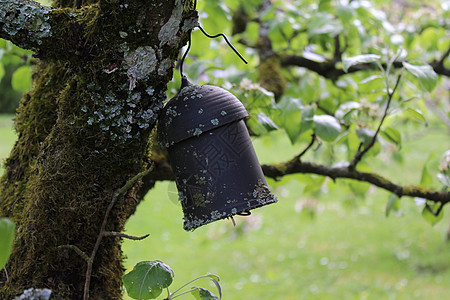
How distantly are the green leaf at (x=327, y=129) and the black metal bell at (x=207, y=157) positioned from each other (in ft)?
1.84

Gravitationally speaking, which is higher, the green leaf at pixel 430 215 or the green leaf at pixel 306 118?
the green leaf at pixel 306 118

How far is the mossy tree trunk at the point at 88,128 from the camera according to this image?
109 centimetres

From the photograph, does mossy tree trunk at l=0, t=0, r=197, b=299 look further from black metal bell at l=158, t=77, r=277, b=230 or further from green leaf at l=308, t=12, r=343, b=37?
green leaf at l=308, t=12, r=343, b=37

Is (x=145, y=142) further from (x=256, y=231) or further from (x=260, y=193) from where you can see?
(x=256, y=231)

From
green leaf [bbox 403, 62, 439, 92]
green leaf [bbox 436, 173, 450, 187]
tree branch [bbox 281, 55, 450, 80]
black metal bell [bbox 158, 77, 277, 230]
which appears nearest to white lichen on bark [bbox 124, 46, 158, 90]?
black metal bell [bbox 158, 77, 277, 230]

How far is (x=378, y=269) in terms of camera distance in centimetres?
630

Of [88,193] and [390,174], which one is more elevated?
[88,193]

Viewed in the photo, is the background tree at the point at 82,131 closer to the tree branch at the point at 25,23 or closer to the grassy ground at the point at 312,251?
the tree branch at the point at 25,23

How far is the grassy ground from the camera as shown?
5.84m

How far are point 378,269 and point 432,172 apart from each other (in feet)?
15.0

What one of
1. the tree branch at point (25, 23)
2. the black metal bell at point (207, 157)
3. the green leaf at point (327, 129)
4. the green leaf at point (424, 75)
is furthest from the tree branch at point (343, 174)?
the tree branch at point (25, 23)

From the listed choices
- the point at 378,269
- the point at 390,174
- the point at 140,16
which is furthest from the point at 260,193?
the point at 390,174

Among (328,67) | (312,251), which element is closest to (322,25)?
(328,67)

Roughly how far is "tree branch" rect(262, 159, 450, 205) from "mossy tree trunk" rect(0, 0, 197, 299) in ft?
2.51
